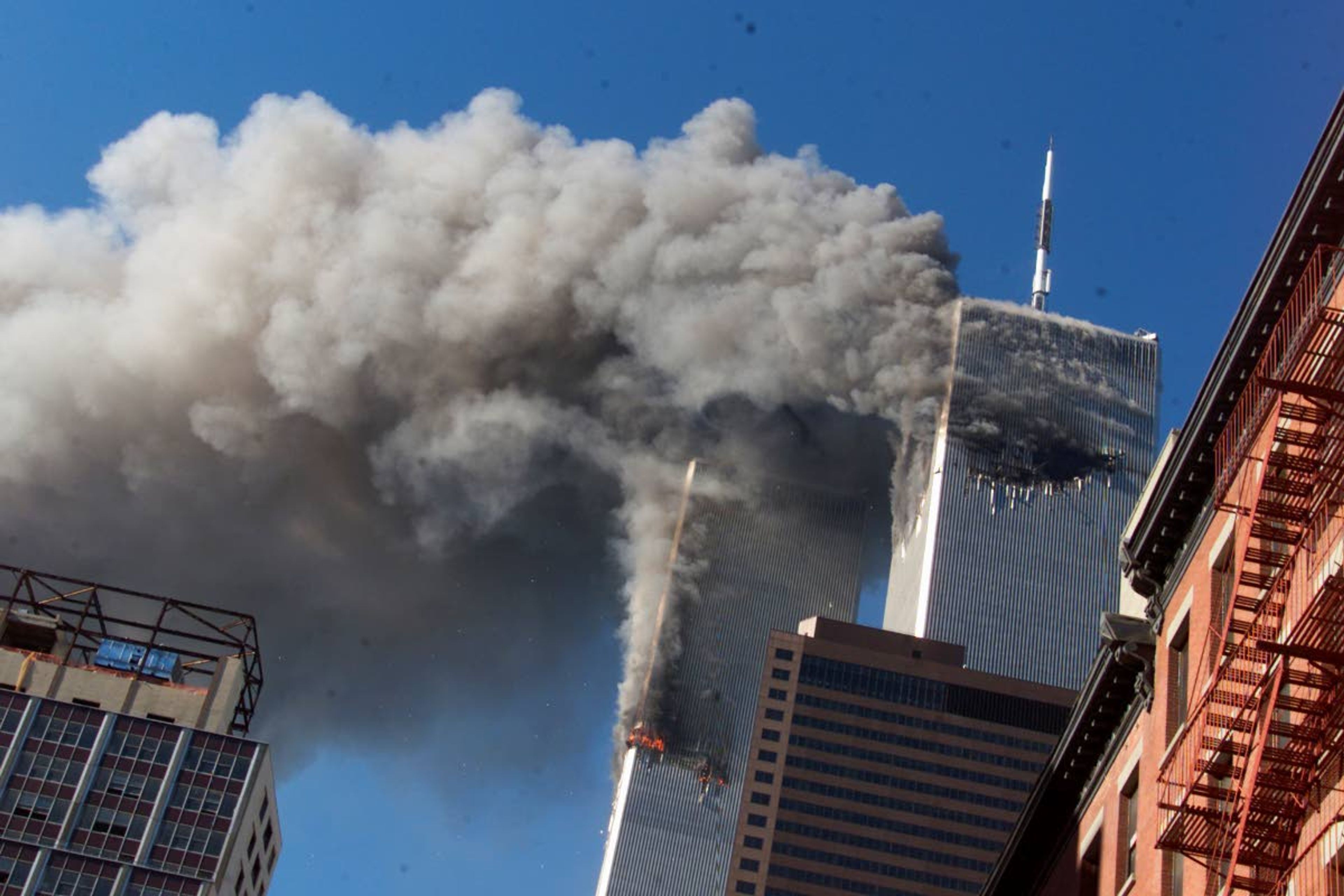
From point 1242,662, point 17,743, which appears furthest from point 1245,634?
point 17,743

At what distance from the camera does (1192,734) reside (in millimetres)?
34625

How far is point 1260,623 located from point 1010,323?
549 feet

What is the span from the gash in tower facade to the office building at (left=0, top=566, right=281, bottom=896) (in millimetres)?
88652

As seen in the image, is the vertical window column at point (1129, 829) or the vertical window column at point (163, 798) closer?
the vertical window column at point (1129, 829)

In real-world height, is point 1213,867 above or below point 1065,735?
below

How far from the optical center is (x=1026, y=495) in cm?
19150

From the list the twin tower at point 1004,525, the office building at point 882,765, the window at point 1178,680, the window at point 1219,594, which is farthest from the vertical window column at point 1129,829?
the twin tower at point 1004,525

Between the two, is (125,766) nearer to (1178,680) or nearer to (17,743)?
(17,743)

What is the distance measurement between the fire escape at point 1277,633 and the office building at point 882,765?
121m

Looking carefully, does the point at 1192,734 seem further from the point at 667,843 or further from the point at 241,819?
the point at 667,843

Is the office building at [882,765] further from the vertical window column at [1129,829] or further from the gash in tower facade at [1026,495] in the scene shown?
the vertical window column at [1129,829]

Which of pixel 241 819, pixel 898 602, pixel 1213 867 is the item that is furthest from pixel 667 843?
pixel 1213 867

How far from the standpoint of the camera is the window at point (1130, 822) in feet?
130

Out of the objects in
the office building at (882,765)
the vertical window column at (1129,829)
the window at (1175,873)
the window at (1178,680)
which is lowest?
the window at (1175,873)
